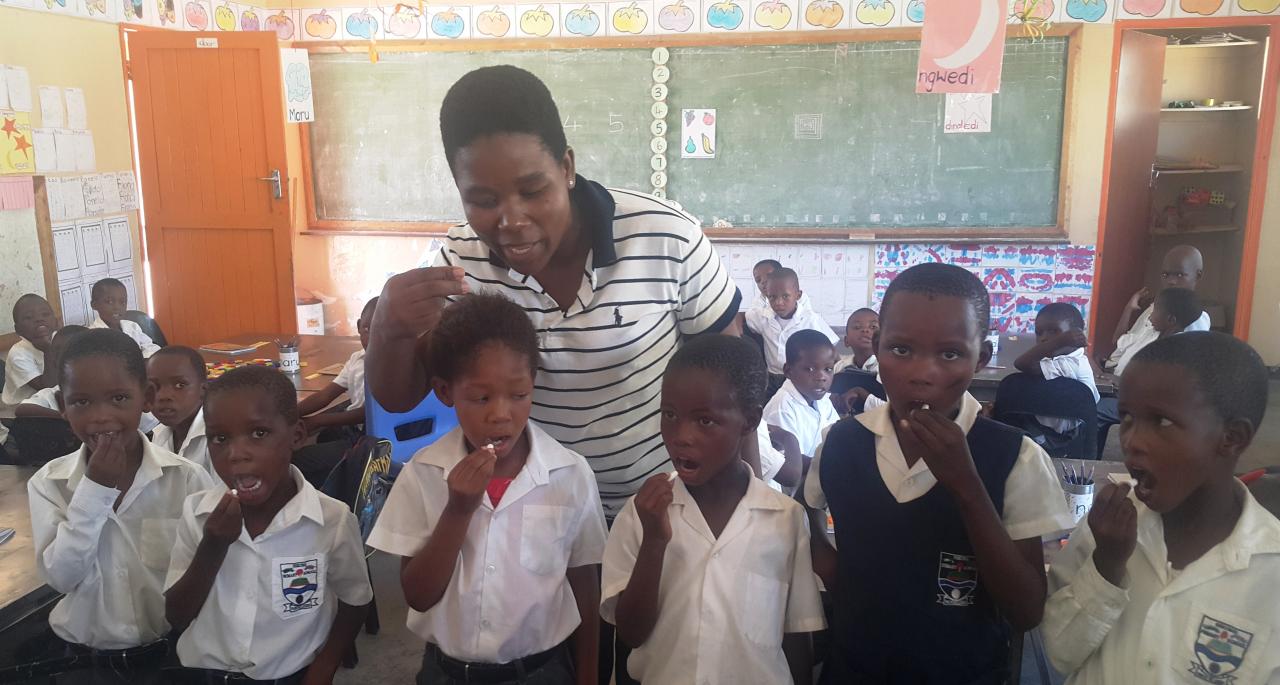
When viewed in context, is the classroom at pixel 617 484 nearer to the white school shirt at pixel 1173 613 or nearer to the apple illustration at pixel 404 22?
the white school shirt at pixel 1173 613

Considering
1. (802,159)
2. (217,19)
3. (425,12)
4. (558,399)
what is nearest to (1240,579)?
(558,399)

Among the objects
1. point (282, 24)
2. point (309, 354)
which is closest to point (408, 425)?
point (309, 354)

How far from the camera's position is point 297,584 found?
5.08ft

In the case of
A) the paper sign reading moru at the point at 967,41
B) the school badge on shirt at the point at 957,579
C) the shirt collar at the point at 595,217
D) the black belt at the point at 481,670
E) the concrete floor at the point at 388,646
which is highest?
the paper sign reading moru at the point at 967,41

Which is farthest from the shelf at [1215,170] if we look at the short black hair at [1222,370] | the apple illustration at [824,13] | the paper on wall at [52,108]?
the paper on wall at [52,108]

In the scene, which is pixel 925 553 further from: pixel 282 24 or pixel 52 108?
pixel 282 24

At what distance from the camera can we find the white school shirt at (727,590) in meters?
1.31

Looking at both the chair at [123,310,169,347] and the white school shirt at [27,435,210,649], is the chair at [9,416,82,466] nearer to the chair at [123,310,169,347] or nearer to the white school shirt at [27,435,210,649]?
the chair at [123,310,169,347]

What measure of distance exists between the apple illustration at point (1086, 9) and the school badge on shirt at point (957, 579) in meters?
5.19

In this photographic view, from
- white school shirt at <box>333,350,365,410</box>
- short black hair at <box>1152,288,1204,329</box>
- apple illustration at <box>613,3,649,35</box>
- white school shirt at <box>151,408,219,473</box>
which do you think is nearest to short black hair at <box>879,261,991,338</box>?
white school shirt at <box>151,408,219,473</box>

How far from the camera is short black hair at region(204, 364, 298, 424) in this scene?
5.11 ft

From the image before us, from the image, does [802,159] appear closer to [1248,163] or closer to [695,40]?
[695,40]

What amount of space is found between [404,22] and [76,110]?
210 centimetres

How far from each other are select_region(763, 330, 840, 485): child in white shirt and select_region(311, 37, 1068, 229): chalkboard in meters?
3.07
